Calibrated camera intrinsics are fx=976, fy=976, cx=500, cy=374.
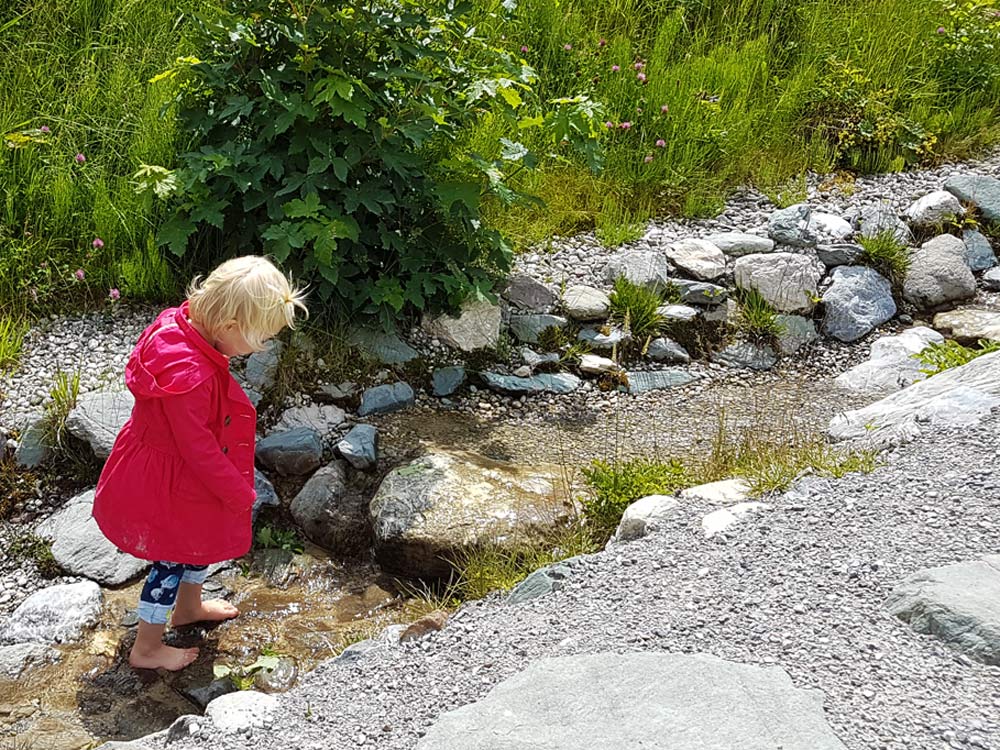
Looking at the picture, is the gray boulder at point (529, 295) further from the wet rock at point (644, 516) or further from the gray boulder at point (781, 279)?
the wet rock at point (644, 516)

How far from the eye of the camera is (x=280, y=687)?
3572mm

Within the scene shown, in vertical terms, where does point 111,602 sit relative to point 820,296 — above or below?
below

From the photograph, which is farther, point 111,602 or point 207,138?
point 207,138

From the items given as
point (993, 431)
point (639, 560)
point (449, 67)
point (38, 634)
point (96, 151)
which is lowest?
point (38, 634)

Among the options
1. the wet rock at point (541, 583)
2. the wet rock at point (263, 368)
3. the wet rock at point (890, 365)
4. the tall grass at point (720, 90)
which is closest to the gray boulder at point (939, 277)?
the wet rock at point (890, 365)

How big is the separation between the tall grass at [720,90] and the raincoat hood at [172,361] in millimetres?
3070

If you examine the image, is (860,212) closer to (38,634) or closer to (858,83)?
(858,83)

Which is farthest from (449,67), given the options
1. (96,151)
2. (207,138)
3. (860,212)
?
(860,212)

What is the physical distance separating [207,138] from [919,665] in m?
4.15

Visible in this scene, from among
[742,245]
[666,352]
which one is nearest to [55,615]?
[666,352]

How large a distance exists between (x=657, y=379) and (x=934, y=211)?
2418 millimetres

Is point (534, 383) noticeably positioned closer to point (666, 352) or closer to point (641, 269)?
point (666, 352)

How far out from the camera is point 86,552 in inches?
161

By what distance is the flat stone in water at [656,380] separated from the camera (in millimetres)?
5441
